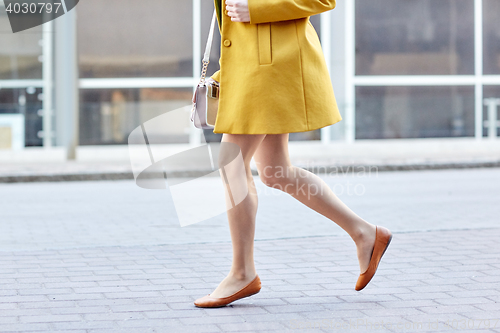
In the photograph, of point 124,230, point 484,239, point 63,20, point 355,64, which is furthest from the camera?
point 355,64

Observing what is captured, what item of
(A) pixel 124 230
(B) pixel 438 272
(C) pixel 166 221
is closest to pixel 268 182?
(B) pixel 438 272

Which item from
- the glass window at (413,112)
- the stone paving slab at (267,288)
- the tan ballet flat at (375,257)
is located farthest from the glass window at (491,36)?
the tan ballet flat at (375,257)

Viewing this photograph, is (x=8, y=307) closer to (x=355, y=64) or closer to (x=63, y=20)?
(x=63, y=20)

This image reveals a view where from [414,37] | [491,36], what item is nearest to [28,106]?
[414,37]

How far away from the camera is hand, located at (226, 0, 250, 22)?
9.45ft

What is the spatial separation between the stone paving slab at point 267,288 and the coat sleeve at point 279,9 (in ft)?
3.96

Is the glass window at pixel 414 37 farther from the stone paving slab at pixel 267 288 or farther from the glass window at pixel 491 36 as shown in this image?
the stone paving slab at pixel 267 288

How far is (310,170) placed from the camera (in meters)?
12.4

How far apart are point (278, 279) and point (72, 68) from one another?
38.1 feet

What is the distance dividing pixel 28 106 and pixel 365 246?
1230cm

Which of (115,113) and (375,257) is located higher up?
(115,113)

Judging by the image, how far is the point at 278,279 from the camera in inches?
144

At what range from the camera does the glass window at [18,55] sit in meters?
14.4

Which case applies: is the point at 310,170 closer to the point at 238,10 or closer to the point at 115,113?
the point at 115,113
